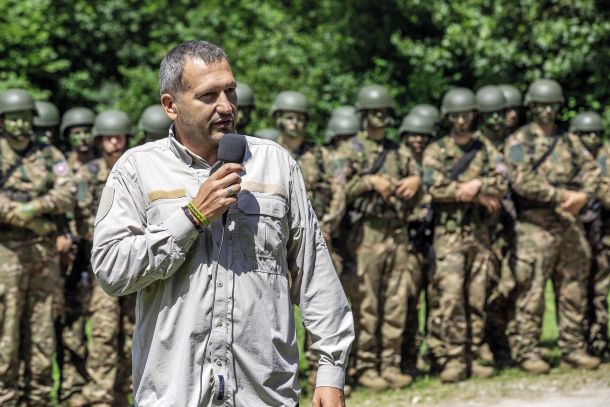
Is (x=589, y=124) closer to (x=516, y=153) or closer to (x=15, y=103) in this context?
(x=516, y=153)

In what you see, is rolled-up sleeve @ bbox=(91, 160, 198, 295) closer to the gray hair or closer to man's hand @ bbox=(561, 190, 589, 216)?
the gray hair

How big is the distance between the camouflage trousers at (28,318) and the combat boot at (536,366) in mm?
4251

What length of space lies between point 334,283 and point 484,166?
6.52m

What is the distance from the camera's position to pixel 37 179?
8.58 m

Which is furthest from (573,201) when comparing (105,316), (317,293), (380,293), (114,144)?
(317,293)

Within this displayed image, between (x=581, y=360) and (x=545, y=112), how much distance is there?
236 cm

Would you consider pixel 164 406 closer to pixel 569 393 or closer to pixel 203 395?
pixel 203 395

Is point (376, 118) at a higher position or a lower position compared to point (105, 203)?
higher

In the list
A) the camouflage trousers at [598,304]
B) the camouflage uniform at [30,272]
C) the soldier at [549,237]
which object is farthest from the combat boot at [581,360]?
the camouflage uniform at [30,272]

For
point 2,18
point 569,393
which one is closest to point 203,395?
point 569,393

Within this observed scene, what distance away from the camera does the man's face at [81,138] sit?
393 inches

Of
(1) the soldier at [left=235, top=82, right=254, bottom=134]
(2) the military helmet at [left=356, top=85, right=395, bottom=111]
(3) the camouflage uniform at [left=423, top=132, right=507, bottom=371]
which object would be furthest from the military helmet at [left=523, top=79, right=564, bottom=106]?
(1) the soldier at [left=235, top=82, right=254, bottom=134]

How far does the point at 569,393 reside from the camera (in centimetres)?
919

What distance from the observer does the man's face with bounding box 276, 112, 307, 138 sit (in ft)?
32.8
